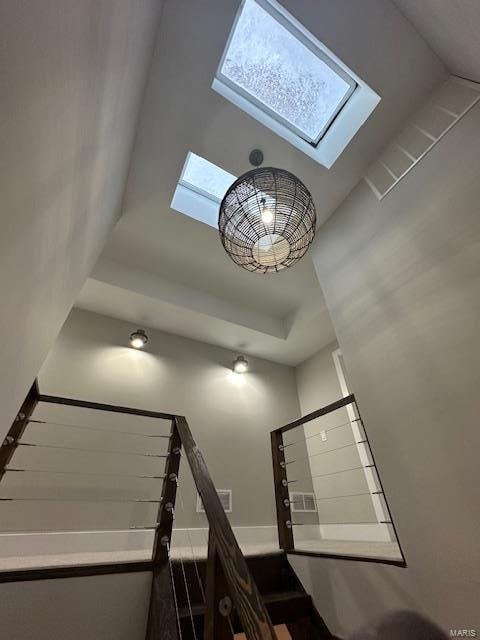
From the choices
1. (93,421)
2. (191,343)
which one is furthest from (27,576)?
(191,343)

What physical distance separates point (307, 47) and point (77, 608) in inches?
145

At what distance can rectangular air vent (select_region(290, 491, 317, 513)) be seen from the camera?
10.7 feet

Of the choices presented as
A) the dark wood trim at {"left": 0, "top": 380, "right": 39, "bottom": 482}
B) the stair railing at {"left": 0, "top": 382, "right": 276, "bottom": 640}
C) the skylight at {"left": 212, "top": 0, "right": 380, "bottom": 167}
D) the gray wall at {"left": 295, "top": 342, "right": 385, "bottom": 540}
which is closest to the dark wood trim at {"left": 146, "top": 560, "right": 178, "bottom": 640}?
the stair railing at {"left": 0, "top": 382, "right": 276, "bottom": 640}

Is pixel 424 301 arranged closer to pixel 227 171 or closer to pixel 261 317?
pixel 227 171

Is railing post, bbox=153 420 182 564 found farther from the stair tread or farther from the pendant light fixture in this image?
the pendant light fixture

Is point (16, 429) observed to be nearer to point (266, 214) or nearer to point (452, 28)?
point (266, 214)

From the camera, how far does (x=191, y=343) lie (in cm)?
382

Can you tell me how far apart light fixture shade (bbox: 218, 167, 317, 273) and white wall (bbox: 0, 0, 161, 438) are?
80 cm

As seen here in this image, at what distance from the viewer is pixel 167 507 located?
166 centimetres

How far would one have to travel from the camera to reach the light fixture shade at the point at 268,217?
171 centimetres

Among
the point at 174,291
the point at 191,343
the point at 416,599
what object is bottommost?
the point at 416,599

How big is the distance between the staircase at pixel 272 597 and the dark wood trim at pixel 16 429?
40.0 inches

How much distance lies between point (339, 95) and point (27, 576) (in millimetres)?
3702

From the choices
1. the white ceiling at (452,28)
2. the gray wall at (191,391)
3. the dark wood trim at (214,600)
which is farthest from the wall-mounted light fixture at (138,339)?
the white ceiling at (452,28)
